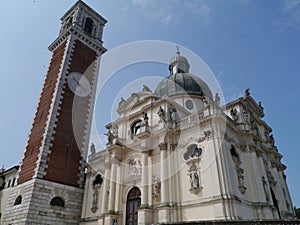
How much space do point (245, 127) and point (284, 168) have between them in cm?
1120

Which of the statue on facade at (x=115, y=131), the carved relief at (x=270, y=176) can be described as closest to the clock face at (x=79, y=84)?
the statue on facade at (x=115, y=131)

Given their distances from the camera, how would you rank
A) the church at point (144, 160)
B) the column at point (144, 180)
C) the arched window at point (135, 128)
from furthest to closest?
the arched window at point (135, 128) → the column at point (144, 180) → the church at point (144, 160)

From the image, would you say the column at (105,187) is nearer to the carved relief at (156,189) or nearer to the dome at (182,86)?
the carved relief at (156,189)

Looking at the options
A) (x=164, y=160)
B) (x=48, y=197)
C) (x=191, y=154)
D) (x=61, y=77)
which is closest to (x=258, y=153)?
(x=191, y=154)

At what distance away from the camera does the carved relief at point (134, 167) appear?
70.5ft

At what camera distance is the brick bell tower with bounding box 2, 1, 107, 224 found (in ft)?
69.5

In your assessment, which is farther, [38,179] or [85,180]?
[85,180]

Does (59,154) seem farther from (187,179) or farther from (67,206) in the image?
(187,179)

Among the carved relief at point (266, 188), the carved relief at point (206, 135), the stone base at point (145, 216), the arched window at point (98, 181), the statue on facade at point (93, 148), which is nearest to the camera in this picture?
the stone base at point (145, 216)

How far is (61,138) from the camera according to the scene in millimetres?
24188

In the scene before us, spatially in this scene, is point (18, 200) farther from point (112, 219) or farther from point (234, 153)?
point (234, 153)

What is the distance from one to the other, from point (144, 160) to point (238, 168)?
7536 mm

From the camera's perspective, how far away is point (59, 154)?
77.2 ft

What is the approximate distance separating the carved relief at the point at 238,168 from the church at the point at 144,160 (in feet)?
0.23
